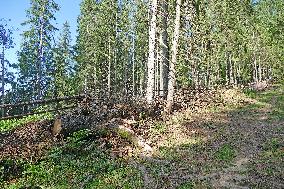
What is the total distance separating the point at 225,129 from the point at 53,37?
108ft

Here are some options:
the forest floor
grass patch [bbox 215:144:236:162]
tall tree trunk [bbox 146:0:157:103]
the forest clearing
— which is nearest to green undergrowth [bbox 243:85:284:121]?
the forest clearing

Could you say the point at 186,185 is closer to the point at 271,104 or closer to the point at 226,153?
the point at 226,153

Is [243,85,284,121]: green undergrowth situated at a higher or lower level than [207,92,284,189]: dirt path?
higher

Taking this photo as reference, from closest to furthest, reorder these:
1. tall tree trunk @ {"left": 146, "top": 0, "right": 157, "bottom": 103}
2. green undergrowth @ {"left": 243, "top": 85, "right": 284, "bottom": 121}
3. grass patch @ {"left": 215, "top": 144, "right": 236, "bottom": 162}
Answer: grass patch @ {"left": 215, "top": 144, "right": 236, "bottom": 162}
tall tree trunk @ {"left": 146, "top": 0, "right": 157, "bottom": 103}
green undergrowth @ {"left": 243, "top": 85, "right": 284, "bottom": 121}

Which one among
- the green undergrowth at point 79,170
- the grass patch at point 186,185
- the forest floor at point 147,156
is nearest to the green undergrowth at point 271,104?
the forest floor at point 147,156

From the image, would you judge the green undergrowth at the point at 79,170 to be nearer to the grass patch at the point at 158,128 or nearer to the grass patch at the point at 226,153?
the grass patch at the point at 158,128

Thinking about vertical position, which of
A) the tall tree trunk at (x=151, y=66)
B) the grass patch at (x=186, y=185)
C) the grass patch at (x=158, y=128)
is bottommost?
the grass patch at (x=186, y=185)

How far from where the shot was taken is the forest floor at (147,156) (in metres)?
12.4

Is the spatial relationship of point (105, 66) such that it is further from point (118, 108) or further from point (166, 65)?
point (118, 108)

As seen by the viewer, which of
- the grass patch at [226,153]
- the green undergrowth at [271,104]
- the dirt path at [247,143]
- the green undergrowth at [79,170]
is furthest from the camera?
the green undergrowth at [271,104]

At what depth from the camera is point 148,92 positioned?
19.8m

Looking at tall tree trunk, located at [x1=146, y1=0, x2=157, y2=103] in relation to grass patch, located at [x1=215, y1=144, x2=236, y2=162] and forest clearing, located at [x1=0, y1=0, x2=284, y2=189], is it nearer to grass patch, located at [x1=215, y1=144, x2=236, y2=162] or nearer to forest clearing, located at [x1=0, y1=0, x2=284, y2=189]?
Result: forest clearing, located at [x1=0, y1=0, x2=284, y2=189]

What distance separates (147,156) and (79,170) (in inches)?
104

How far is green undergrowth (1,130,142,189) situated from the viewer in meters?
12.3
